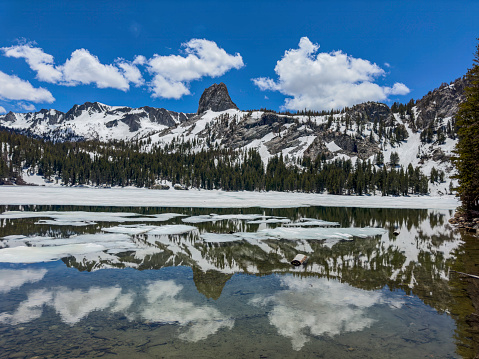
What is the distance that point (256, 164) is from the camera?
178750mm

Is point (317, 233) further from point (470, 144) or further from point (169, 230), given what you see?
point (470, 144)

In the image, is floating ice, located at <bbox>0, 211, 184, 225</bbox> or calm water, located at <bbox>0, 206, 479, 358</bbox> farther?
floating ice, located at <bbox>0, 211, 184, 225</bbox>

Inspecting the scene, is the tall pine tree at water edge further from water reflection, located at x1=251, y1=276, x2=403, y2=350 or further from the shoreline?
the shoreline

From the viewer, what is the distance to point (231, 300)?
31.4 feet

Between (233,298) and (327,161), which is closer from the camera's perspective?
(233,298)

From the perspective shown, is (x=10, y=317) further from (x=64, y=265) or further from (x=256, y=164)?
(x=256, y=164)

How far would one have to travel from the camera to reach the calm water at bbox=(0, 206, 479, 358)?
674 cm

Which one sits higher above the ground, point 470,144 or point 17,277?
point 470,144

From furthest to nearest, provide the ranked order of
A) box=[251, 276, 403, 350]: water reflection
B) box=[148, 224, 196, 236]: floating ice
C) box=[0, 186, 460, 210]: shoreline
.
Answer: box=[0, 186, 460, 210]: shoreline, box=[148, 224, 196, 236]: floating ice, box=[251, 276, 403, 350]: water reflection

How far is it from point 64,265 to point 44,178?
15865 cm

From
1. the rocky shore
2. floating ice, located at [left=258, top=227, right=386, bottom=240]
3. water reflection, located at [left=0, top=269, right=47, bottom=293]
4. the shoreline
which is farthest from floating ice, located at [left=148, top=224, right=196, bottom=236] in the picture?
the shoreline

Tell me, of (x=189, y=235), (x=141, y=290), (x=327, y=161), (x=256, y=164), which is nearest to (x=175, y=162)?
(x=256, y=164)

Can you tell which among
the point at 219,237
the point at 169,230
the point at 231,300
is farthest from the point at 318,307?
the point at 169,230

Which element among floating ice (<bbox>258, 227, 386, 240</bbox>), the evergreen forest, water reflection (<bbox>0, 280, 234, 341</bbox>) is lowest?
floating ice (<bbox>258, 227, 386, 240</bbox>)
